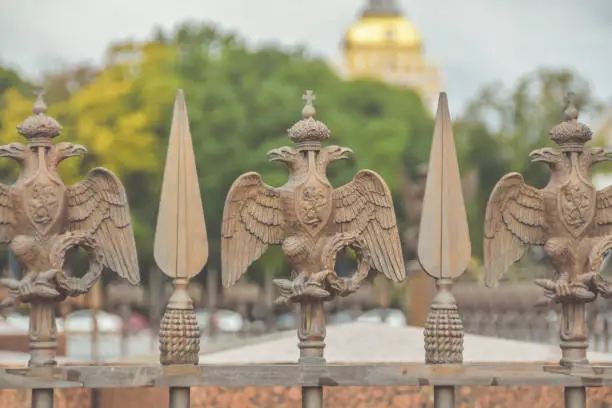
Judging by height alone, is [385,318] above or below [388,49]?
→ below

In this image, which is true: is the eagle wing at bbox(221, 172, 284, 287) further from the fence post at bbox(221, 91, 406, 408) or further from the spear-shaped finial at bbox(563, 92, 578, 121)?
the spear-shaped finial at bbox(563, 92, 578, 121)

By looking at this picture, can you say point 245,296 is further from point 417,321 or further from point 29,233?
point 29,233

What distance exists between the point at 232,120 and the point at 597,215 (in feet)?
156

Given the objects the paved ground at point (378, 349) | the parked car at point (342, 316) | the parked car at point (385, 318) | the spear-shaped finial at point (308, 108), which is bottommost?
the paved ground at point (378, 349)

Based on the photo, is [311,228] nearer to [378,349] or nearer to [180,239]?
[180,239]

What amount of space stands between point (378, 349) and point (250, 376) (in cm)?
427

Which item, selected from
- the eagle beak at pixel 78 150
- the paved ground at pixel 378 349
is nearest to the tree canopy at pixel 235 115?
the paved ground at pixel 378 349

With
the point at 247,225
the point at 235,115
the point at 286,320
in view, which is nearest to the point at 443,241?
the point at 247,225

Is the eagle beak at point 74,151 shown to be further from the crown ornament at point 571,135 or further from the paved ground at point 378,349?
the paved ground at point 378,349

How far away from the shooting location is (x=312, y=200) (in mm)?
9094

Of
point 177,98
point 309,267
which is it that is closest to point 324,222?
point 309,267

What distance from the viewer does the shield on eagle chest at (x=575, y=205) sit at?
9344 mm

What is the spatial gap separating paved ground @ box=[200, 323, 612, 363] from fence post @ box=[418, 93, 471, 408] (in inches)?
125

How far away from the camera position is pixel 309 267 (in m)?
9.12
